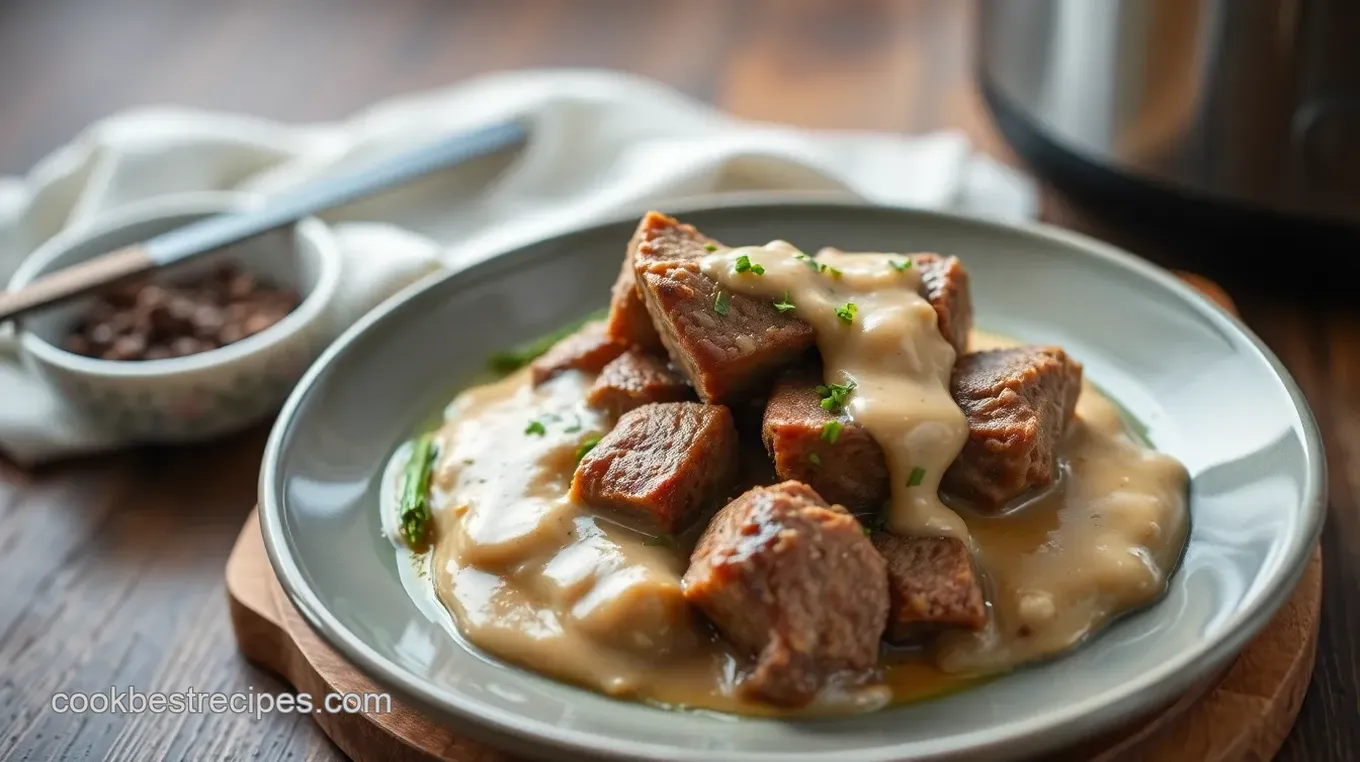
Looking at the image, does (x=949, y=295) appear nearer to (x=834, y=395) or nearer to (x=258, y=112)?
(x=834, y=395)

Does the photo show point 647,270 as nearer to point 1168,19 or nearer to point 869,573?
point 869,573

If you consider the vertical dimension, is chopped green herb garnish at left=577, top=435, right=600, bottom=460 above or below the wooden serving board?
above

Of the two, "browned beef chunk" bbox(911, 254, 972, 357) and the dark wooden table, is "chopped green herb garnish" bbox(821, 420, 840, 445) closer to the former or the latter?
"browned beef chunk" bbox(911, 254, 972, 357)

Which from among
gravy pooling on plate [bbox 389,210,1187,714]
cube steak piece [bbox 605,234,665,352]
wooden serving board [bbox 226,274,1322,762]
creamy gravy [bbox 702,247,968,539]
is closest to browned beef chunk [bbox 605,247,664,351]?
cube steak piece [bbox 605,234,665,352]

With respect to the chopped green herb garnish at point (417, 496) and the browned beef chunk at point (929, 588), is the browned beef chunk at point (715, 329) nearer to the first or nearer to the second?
the browned beef chunk at point (929, 588)

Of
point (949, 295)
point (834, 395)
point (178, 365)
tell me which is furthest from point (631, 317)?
point (178, 365)
